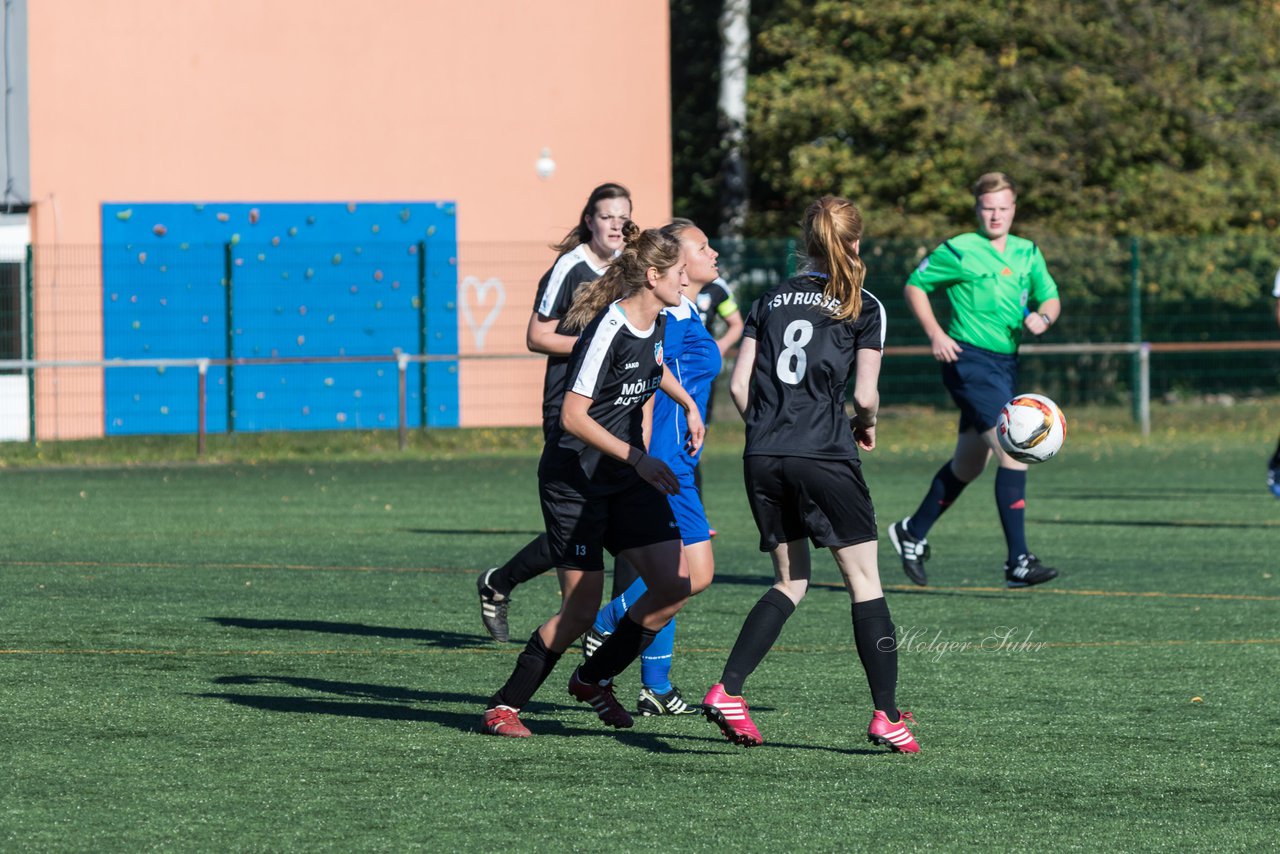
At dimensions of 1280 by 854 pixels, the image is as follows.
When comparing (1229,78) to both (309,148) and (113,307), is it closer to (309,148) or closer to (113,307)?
(309,148)

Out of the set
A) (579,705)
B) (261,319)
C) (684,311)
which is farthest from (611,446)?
(261,319)

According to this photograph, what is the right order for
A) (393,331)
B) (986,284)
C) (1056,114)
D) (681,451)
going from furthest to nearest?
(1056,114) < (393,331) < (986,284) < (681,451)

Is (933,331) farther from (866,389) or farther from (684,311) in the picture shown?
(866,389)

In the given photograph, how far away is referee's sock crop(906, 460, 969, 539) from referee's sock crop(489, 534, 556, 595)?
288 centimetres

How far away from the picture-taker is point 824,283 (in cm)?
634

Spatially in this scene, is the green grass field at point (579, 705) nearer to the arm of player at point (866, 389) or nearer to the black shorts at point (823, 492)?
the black shorts at point (823, 492)

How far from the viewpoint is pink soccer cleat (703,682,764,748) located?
6.07 m

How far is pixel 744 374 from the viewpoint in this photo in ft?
21.1

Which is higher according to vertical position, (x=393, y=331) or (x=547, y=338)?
(x=547, y=338)

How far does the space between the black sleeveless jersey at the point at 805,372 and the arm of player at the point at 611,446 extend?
40 centimetres

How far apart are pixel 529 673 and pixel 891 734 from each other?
1.15m

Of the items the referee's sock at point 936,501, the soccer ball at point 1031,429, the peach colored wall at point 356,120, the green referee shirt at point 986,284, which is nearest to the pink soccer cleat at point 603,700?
the soccer ball at point 1031,429

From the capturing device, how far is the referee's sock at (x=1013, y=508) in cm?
1003

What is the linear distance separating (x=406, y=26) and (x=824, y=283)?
19625 millimetres
